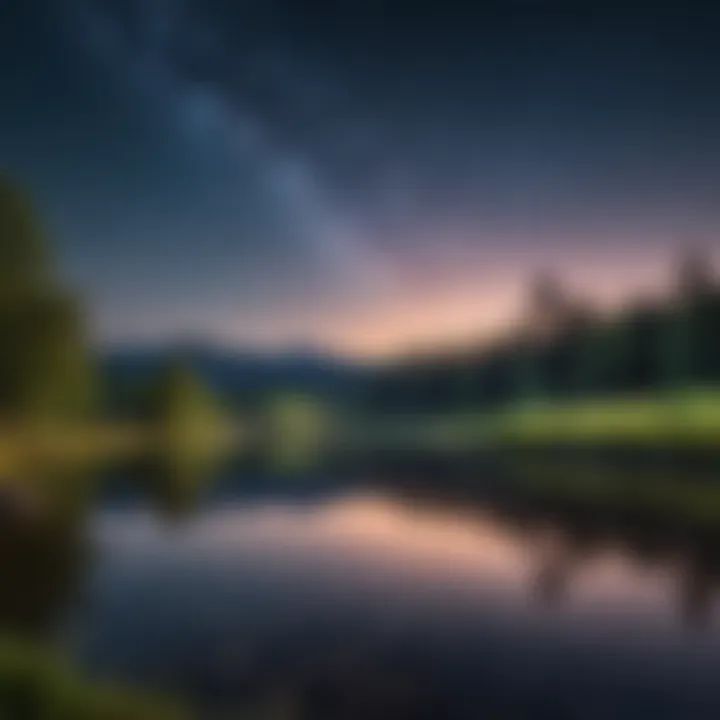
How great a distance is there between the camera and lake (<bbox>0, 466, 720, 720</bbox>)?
101 inches

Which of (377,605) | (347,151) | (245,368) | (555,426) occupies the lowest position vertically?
(377,605)

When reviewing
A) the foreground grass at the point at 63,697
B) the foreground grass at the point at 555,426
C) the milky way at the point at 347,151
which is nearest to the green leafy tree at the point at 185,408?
the milky way at the point at 347,151

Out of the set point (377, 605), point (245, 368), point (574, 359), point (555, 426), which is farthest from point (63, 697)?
point (574, 359)

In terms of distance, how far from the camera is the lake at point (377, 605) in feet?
8.42

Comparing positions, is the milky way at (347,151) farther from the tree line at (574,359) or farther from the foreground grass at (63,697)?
the foreground grass at (63,697)

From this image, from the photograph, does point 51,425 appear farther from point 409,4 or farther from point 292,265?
point 409,4

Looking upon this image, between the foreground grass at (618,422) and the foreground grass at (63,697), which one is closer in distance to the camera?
the foreground grass at (63,697)

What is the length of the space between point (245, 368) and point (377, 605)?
873 millimetres

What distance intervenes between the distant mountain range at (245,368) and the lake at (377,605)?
332 millimetres

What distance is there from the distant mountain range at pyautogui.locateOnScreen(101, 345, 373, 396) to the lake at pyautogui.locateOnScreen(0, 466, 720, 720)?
0.33 m

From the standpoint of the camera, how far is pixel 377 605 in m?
2.89

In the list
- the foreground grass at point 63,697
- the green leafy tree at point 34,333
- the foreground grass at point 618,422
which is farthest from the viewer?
the foreground grass at point 618,422

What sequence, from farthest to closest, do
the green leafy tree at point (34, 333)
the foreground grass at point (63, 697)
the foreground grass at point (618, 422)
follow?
the foreground grass at point (618, 422) → the green leafy tree at point (34, 333) → the foreground grass at point (63, 697)

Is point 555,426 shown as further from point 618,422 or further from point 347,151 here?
point 347,151
